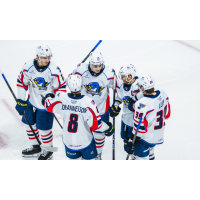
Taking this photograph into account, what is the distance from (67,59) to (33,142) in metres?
2.84

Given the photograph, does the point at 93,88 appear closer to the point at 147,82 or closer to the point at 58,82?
the point at 58,82

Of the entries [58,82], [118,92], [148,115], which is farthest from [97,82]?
[148,115]

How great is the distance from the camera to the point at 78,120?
256 cm

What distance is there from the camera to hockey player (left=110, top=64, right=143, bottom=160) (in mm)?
2905

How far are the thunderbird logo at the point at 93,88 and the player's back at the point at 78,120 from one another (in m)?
0.57

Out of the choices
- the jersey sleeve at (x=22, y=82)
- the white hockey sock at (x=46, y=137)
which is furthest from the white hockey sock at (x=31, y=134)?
the jersey sleeve at (x=22, y=82)

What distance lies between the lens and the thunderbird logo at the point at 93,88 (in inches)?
123

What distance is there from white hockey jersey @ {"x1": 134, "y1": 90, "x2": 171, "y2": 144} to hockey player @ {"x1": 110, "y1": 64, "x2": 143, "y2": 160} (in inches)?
11.0

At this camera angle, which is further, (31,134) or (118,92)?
(31,134)

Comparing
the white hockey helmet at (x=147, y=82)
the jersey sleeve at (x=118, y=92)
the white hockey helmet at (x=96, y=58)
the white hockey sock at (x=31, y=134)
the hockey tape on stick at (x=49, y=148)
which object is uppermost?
the white hockey helmet at (x=96, y=58)

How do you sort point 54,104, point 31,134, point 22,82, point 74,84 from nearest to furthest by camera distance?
point 74,84 → point 54,104 → point 22,82 → point 31,134

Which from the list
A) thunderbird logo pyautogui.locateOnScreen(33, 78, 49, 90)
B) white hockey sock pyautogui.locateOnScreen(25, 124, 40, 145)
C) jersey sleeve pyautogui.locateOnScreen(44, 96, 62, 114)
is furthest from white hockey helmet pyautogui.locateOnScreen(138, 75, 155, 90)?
white hockey sock pyautogui.locateOnScreen(25, 124, 40, 145)

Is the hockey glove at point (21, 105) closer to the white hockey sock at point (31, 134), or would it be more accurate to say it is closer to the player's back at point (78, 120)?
the white hockey sock at point (31, 134)

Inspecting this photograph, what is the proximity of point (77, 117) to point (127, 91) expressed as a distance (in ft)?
2.45
